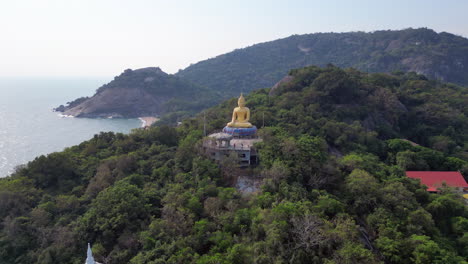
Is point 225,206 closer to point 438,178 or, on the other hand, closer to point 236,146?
point 236,146

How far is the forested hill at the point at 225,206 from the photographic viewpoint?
1658cm

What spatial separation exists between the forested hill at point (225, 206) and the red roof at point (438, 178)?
1902 millimetres

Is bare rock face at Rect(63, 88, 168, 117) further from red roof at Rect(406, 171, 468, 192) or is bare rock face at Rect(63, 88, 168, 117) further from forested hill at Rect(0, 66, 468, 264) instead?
red roof at Rect(406, 171, 468, 192)

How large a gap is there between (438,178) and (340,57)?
134628 millimetres

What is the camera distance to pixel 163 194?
22750 millimetres

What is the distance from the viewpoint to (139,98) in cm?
10269

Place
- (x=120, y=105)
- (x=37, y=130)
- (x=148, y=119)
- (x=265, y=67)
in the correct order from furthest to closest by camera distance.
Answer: (x=265, y=67)
(x=120, y=105)
(x=148, y=119)
(x=37, y=130)

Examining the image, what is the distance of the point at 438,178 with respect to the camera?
1188 inches

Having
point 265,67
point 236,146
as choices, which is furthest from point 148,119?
point 265,67

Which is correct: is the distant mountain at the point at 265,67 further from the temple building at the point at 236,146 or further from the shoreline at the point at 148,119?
the temple building at the point at 236,146

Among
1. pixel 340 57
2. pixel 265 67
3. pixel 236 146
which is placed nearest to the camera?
pixel 236 146

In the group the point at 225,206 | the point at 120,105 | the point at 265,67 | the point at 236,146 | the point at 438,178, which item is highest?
the point at 265,67

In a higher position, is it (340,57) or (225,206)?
(340,57)

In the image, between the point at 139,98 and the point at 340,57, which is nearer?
the point at 139,98
